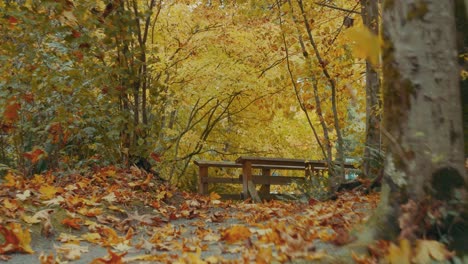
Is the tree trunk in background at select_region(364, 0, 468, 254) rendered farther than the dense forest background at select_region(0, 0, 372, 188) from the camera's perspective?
No

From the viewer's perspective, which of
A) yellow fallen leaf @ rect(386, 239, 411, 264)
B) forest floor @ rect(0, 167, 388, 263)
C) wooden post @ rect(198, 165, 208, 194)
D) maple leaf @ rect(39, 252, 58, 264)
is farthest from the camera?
wooden post @ rect(198, 165, 208, 194)

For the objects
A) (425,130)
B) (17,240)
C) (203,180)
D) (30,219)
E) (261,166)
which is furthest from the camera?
(203,180)

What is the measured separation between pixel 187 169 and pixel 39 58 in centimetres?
926

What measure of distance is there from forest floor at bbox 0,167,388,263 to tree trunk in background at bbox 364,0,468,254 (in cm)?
35

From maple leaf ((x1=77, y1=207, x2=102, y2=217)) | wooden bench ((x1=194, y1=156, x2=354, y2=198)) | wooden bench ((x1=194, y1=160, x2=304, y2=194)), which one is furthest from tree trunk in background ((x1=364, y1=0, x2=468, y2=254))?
wooden bench ((x1=194, y1=160, x2=304, y2=194))

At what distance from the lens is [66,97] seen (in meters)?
8.15

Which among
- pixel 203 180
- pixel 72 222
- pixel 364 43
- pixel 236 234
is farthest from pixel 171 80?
pixel 364 43

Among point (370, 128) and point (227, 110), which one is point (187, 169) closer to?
point (227, 110)

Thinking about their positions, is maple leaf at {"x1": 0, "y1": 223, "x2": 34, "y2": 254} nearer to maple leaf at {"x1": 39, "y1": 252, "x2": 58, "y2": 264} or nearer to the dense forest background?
maple leaf at {"x1": 39, "y1": 252, "x2": 58, "y2": 264}

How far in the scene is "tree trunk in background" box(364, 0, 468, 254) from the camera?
9.12 ft

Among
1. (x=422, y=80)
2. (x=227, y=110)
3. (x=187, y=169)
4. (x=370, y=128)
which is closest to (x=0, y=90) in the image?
(x=370, y=128)

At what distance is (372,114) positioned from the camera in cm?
779

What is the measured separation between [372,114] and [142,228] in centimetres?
392

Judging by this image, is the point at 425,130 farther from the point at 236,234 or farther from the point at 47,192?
the point at 47,192
